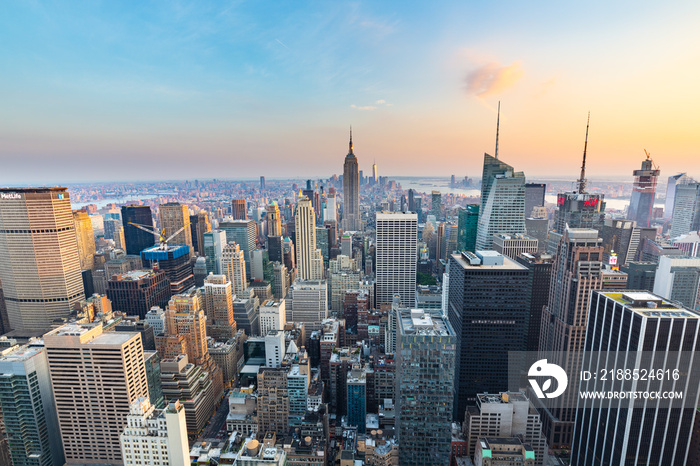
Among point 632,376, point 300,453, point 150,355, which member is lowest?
point 300,453

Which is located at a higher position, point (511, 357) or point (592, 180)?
point (592, 180)

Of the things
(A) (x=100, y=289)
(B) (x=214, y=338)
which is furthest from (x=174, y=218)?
(B) (x=214, y=338)

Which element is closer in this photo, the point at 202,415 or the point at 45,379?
the point at 45,379

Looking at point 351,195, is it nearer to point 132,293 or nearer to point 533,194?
point 533,194

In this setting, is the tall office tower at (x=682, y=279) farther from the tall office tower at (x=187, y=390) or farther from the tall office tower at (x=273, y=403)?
the tall office tower at (x=187, y=390)

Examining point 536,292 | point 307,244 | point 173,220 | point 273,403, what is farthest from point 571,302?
point 173,220

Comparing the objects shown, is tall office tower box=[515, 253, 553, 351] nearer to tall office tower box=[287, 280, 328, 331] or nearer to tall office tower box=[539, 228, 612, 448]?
tall office tower box=[539, 228, 612, 448]

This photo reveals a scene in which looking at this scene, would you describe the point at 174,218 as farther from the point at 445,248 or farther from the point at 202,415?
the point at 445,248
